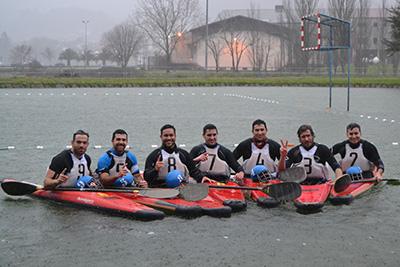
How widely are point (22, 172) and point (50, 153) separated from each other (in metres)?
2.39

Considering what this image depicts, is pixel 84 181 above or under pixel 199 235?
above

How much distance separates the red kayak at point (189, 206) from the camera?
836 centimetres

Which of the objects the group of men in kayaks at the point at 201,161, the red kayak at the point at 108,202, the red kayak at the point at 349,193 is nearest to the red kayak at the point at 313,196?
the red kayak at the point at 349,193

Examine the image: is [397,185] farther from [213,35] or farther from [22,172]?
[213,35]

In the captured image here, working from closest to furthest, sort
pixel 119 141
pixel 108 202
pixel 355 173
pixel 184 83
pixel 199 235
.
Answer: pixel 199 235 → pixel 108 202 → pixel 119 141 → pixel 355 173 → pixel 184 83

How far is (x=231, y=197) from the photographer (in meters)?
8.93

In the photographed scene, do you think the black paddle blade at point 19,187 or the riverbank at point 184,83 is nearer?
the black paddle blade at point 19,187

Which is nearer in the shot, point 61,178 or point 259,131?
point 61,178

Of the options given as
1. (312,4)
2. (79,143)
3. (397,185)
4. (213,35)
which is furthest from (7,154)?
(213,35)

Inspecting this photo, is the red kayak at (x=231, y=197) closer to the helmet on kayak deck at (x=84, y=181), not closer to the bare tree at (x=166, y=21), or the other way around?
the helmet on kayak deck at (x=84, y=181)

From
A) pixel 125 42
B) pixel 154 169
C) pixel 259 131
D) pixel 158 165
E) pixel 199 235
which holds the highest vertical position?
pixel 125 42

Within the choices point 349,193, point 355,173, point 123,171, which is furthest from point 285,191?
point 123,171

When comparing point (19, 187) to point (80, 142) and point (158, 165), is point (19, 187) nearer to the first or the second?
point (80, 142)

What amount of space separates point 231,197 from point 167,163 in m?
1.18
